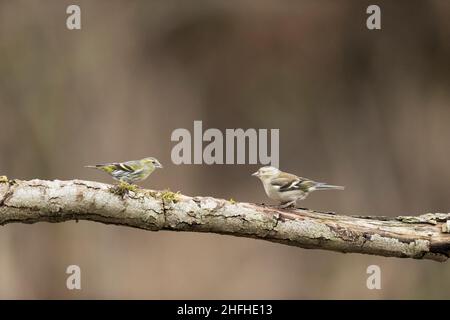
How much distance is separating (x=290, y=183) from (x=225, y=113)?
3879 mm

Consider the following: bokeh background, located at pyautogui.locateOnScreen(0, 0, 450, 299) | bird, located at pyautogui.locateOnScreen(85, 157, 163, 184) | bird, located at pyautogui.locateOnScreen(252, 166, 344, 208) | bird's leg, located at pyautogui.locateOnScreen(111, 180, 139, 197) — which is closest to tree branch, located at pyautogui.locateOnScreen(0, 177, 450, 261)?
bird's leg, located at pyautogui.locateOnScreen(111, 180, 139, 197)

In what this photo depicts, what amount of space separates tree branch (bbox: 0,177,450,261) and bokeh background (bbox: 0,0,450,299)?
12.8ft

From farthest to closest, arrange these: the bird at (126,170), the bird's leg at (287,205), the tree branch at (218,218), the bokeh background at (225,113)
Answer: the bokeh background at (225,113), the bird at (126,170), the bird's leg at (287,205), the tree branch at (218,218)

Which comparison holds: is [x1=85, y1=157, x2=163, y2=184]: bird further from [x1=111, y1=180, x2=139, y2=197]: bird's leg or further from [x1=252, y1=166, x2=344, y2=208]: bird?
[x1=252, y1=166, x2=344, y2=208]: bird

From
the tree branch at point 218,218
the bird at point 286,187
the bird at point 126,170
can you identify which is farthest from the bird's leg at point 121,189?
the bird at point 286,187

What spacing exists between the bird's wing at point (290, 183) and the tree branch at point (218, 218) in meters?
0.20

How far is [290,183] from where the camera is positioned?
4.99 meters

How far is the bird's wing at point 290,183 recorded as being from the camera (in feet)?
16.3

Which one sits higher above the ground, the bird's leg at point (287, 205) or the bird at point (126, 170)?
the bird at point (126, 170)

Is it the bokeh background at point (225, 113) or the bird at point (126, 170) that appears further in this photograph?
the bokeh background at point (225, 113)

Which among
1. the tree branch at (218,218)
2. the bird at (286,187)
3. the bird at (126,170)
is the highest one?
the bird at (126,170)

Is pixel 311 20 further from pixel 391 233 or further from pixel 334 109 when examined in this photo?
pixel 391 233

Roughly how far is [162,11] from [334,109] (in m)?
2.65

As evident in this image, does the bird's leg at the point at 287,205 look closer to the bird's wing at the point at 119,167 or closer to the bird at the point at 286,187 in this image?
the bird at the point at 286,187
